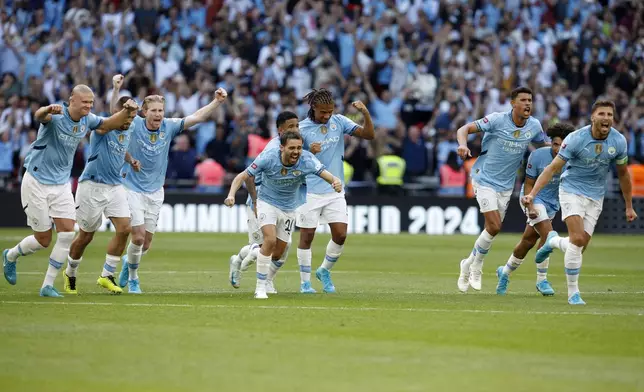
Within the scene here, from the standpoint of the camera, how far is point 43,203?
1382 centimetres

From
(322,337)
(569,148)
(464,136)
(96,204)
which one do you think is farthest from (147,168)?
(322,337)

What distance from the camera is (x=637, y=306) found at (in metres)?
→ 13.7

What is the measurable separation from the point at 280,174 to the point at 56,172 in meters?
2.41

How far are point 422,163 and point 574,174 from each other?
16567 mm

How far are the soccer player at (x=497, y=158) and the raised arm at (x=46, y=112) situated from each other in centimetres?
512

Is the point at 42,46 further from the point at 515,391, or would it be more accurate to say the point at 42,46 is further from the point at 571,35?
the point at 515,391

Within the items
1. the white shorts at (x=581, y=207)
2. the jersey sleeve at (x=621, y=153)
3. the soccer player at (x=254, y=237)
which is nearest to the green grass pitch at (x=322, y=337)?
the soccer player at (x=254, y=237)

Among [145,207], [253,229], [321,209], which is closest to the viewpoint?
[145,207]

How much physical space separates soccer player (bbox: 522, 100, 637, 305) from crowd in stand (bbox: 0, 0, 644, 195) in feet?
A: 48.2

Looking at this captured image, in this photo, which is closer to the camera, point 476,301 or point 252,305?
point 252,305

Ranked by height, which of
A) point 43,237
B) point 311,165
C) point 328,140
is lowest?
point 43,237

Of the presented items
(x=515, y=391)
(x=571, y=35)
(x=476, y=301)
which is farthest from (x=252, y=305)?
(x=571, y=35)

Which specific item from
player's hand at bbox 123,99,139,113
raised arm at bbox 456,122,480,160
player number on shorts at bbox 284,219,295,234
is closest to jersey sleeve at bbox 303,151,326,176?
player number on shorts at bbox 284,219,295,234

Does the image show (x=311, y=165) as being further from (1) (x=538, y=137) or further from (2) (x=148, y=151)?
(1) (x=538, y=137)
